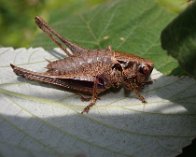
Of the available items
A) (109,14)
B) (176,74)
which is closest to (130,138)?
(176,74)

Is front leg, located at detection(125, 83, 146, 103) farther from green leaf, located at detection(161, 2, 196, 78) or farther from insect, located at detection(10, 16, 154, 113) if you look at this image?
green leaf, located at detection(161, 2, 196, 78)

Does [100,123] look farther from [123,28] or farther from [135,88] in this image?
[123,28]

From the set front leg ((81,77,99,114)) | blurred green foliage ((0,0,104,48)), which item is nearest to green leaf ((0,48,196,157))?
front leg ((81,77,99,114))

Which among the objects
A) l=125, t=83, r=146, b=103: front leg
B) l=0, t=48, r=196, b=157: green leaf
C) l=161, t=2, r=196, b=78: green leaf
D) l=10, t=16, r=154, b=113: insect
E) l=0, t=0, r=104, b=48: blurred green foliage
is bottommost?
Answer: l=0, t=48, r=196, b=157: green leaf

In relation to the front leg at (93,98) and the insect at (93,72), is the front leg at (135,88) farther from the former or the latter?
the front leg at (93,98)

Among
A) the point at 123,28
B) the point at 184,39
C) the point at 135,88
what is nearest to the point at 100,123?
the point at 135,88

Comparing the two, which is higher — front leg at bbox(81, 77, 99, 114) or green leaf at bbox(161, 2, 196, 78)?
green leaf at bbox(161, 2, 196, 78)

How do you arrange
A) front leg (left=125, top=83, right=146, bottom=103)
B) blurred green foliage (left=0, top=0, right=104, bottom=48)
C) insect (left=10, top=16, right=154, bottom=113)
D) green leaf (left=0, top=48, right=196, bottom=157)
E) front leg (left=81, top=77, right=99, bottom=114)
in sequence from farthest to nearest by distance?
blurred green foliage (left=0, top=0, right=104, bottom=48) → insect (left=10, top=16, right=154, bottom=113) → front leg (left=125, top=83, right=146, bottom=103) → front leg (left=81, top=77, right=99, bottom=114) → green leaf (left=0, top=48, right=196, bottom=157)
